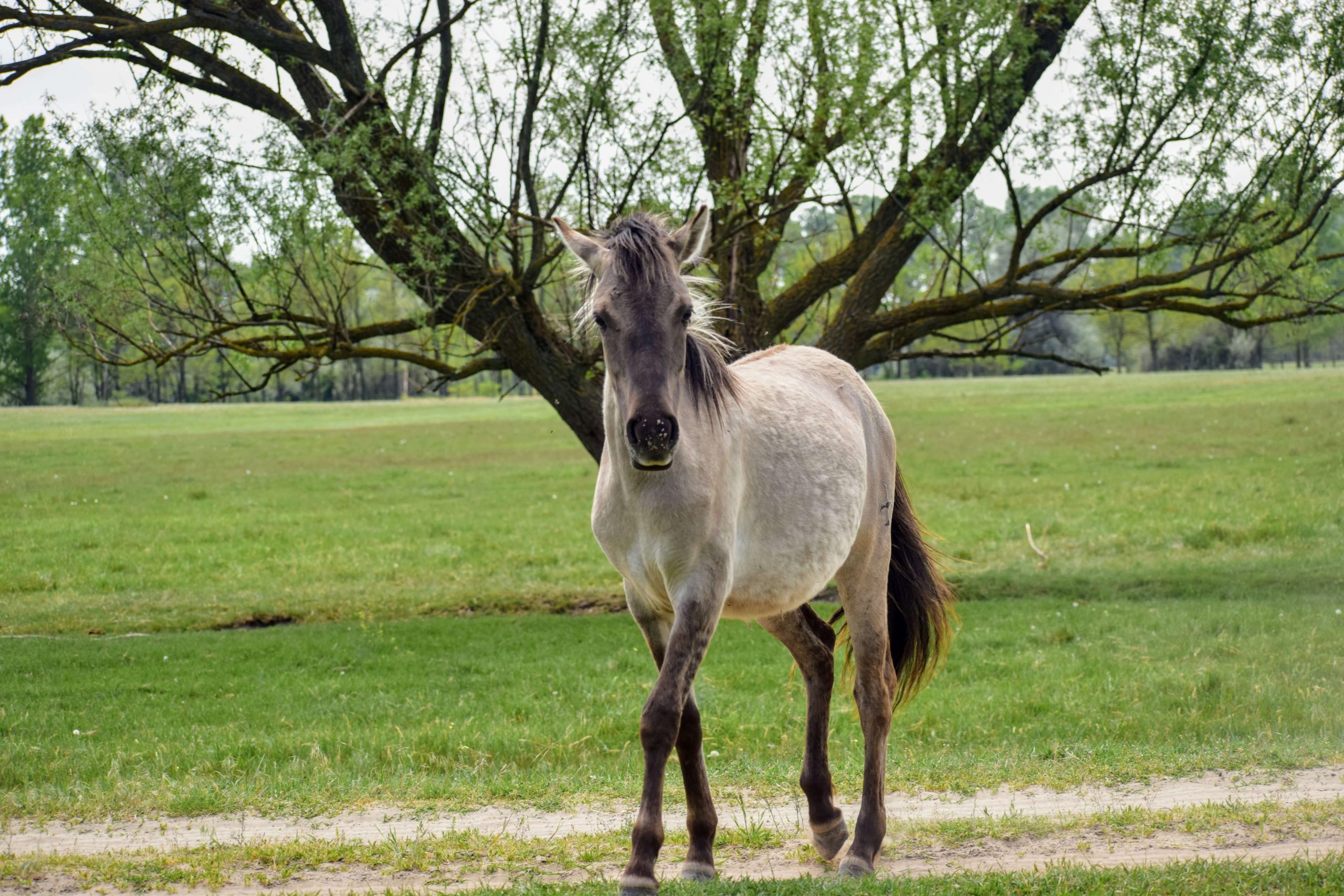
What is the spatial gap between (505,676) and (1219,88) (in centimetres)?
918

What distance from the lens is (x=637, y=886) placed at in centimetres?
441

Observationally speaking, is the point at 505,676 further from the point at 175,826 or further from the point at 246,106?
the point at 246,106

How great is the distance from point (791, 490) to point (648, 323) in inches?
51.7

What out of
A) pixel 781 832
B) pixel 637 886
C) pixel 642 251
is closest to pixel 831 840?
pixel 781 832

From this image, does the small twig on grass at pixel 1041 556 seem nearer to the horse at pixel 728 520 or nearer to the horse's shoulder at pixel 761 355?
the horse at pixel 728 520

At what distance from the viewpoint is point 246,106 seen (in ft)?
39.7

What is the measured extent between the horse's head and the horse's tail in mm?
2112

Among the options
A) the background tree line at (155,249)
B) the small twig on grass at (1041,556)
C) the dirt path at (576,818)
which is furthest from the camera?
the small twig on grass at (1041,556)

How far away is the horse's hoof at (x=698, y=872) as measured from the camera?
500 centimetres

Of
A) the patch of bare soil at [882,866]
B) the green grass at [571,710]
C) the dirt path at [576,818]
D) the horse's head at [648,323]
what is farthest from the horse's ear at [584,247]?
the green grass at [571,710]

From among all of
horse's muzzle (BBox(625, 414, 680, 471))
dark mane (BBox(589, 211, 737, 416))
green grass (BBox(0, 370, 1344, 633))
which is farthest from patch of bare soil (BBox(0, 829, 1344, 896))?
green grass (BBox(0, 370, 1344, 633))

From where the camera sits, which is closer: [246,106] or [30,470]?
[246,106]

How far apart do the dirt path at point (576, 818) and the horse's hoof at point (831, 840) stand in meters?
0.41

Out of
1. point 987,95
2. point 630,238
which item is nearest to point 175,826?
point 630,238
